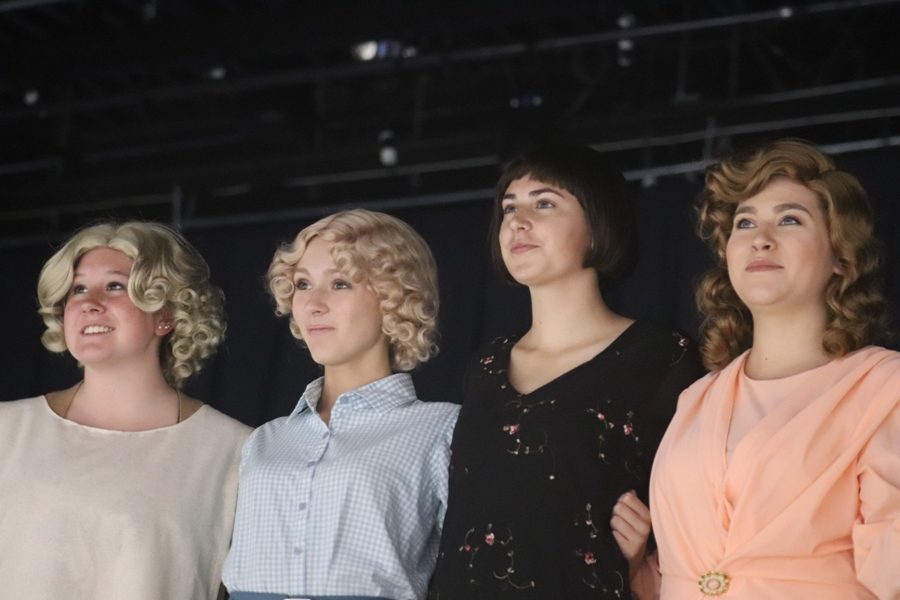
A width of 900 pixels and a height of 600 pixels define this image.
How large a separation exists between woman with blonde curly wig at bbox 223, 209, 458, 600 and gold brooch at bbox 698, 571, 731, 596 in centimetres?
69

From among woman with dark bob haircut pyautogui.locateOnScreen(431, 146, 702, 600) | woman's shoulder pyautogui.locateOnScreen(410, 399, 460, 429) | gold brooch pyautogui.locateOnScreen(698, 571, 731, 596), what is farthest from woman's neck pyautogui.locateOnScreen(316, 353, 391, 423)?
gold brooch pyautogui.locateOnScreen(698, 571, 731, 596)

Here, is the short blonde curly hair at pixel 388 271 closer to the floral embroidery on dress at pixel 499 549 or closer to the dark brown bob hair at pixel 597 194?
the dark brown bob hair at pixel 597 194

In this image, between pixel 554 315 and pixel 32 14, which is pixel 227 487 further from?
pixel 32 14

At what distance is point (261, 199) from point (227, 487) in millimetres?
4114

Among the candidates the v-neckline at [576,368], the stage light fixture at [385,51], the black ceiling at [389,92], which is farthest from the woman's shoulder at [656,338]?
the stage light fixture at [385,51]

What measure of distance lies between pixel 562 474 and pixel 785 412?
1.53ft

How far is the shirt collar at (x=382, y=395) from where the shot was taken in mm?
3285

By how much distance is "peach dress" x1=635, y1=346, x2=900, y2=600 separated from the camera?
2492mm

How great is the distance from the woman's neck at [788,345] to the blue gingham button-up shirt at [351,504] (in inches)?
28.0

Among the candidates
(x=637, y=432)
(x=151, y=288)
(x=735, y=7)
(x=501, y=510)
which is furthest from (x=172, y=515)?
(x=735, y=7)

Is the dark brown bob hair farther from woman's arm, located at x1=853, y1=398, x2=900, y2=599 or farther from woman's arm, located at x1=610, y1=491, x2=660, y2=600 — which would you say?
woman's arm, located at x1=853, y1=398, x2=900, y2=599

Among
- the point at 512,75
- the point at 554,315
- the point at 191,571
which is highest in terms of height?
the point at 512,75

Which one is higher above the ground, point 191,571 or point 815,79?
point 815,79

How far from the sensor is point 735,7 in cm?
568
